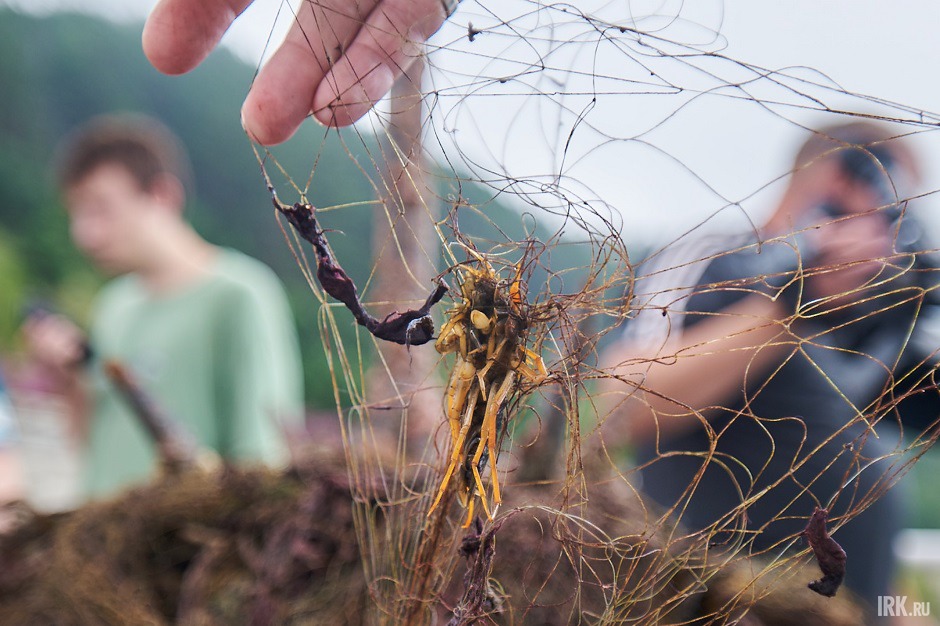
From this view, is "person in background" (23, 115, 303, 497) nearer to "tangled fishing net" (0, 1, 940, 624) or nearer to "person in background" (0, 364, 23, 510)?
"tangled fishing net" (0, 1, 940, 624)

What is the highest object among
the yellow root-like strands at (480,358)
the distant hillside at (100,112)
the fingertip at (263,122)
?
the distant hillside at (100,112)

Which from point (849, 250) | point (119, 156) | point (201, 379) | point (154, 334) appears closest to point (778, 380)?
point (849, 250)

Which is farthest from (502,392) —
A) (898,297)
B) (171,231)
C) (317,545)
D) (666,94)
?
(171,231)

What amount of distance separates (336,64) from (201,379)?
1745 mm

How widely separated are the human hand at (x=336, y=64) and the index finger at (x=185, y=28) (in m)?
0.11

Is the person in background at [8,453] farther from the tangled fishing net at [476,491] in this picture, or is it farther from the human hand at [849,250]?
the human hand at [849,250]

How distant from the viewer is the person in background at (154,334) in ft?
7.27

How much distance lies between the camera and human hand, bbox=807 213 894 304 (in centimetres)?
109

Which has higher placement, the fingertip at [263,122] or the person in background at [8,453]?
the fingertip at [263,122]

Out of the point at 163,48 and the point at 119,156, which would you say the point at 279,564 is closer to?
the point at 163,48

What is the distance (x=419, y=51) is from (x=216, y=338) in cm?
179

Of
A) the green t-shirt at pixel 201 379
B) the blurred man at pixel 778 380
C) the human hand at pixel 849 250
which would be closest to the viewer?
the human hand at pixel 849 250

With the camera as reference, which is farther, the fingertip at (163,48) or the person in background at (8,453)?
the person in background at (8,453)

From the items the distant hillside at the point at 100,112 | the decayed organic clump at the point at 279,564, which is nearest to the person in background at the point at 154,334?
the decayed organic clump at the point at 279,564
